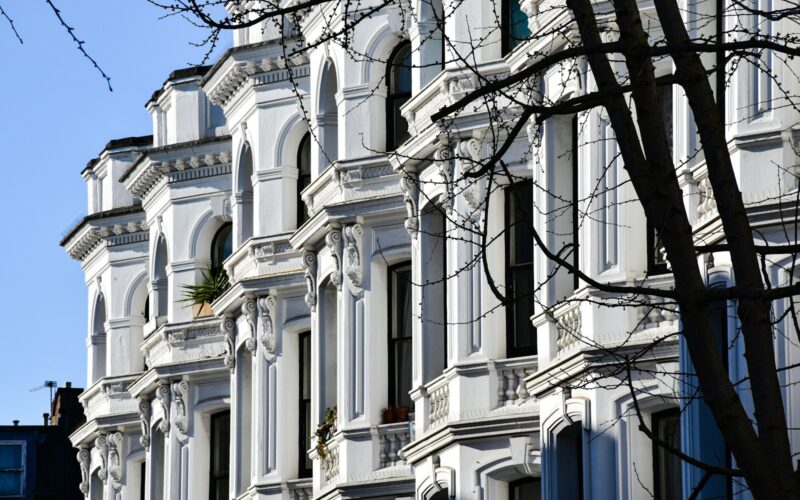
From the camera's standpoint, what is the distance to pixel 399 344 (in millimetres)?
33750

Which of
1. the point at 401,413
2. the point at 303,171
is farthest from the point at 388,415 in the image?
the point at 303,171

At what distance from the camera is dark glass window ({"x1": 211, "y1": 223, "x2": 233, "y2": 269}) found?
152 feet

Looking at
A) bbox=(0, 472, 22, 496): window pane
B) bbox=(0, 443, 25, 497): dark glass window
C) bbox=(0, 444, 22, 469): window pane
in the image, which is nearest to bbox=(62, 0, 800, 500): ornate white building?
bbox=(0, 472, 22, 496): window pane

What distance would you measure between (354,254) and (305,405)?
553 centimetres

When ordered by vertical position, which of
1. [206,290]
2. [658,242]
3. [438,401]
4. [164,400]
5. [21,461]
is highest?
[206,290]

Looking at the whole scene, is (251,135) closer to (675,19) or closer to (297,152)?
(297,152)

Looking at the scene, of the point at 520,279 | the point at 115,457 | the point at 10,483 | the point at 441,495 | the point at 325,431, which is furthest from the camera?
the point at 10,483

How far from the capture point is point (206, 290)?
44125 millimetres

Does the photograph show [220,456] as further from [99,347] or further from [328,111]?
[328,111]

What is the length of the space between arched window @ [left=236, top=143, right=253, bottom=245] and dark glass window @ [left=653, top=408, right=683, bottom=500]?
1758 cm

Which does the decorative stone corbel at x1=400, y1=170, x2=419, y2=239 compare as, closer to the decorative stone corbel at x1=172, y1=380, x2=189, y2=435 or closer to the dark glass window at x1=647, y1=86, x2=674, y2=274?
the dark glass window at x1=647, y1=86, x2=674, y2=274

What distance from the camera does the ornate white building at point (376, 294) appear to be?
2497 centimetres

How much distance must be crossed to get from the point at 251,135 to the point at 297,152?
3.99 ft

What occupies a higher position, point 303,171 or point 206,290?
point 303,171
